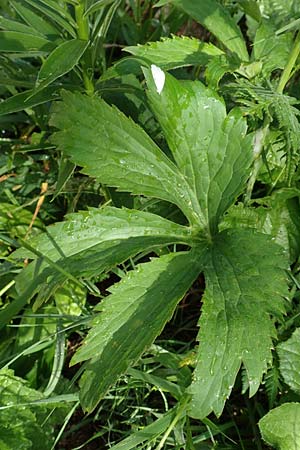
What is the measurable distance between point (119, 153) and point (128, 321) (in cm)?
42

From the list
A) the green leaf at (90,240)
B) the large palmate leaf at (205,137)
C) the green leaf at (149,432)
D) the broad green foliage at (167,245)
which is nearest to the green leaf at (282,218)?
the broad green foliage at (167,245)

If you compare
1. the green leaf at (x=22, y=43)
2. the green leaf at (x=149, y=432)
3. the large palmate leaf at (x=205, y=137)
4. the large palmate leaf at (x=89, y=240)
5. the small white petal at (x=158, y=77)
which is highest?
the green leaf at (x=22, y=43)

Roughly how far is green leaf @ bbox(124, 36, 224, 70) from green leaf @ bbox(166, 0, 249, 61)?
0.14ft

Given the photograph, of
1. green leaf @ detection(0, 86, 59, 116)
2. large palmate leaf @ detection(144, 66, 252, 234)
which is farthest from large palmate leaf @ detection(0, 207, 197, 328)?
green leaf @ detection(0, 86, 59, 116)

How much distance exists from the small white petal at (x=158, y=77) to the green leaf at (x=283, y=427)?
0.80m

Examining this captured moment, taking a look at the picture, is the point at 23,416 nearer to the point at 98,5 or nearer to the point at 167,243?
the point at 167,243

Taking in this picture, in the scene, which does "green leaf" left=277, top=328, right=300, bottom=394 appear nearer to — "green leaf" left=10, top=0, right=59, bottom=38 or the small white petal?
the small white petal

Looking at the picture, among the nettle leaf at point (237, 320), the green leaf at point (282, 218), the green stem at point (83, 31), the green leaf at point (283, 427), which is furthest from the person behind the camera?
the green leaf at point (282, 218)

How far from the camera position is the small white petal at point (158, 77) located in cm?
142

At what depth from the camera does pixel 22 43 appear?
1.58 m

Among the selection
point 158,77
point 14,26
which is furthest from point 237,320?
point 14,26

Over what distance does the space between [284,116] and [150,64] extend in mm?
371

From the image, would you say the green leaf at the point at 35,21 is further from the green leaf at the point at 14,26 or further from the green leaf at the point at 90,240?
the green leaf at the point at 90,240

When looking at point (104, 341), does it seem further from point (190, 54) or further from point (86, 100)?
point (190, 54)
